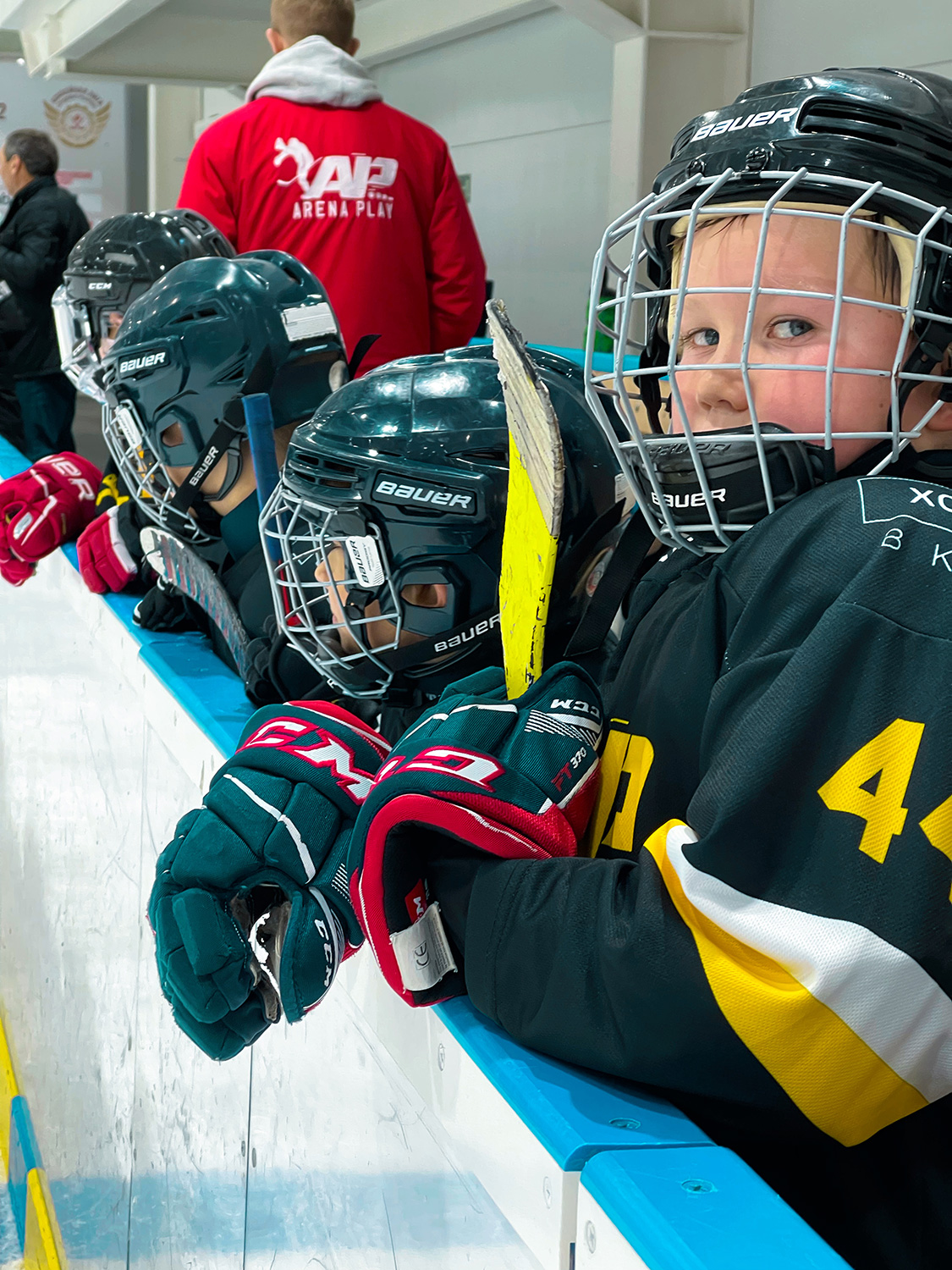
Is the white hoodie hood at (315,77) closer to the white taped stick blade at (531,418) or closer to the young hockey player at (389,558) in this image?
the young hockey player at (389,558)

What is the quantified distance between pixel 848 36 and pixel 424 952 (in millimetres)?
4315

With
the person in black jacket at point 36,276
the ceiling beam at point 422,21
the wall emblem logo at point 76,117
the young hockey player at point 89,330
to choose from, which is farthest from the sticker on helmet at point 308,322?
the wall emblem logo at point 76,117

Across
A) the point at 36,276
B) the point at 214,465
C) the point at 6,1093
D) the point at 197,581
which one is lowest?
the point at 6,1093

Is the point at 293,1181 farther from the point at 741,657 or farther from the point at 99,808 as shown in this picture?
the point at 99,808

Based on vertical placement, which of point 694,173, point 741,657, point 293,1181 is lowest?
point 293,1181

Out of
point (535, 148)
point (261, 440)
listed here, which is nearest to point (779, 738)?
point (261, 440)

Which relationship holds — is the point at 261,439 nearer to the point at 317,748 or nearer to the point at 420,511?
the point at 420,511

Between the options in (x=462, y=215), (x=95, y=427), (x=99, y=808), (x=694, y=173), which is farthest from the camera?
(x=95, y=427)

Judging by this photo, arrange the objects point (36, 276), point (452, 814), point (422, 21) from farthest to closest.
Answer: point (422, 21) < point (36, 276) < point (452, 814)

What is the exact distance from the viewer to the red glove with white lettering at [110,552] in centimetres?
208

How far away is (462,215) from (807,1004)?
288cm

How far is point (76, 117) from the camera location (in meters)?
12.0

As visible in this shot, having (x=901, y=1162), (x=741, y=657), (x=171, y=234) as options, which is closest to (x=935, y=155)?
(x=741, y=657)

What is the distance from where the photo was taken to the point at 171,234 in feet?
8.58
